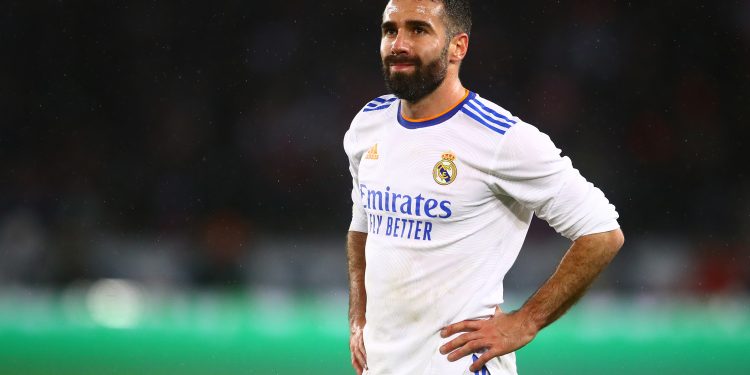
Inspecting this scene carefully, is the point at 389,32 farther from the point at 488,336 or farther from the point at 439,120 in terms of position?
the point at 488,336

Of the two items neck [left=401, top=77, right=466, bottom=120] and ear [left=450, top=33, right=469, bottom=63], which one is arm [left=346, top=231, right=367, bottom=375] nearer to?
neck [left=401, top=77, right=466, bottom=120]

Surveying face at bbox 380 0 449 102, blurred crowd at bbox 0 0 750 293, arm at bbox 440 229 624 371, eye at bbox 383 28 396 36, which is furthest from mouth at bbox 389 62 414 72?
blurred crowd at bbox 0 0 750 293

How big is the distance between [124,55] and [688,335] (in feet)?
29.2

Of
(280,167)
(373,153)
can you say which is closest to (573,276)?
(373,153)

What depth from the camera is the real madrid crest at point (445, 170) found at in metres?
3.18

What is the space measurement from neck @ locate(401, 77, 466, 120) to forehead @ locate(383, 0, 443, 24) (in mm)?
208

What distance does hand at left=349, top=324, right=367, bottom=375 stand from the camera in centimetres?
346

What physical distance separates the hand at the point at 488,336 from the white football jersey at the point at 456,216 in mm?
34

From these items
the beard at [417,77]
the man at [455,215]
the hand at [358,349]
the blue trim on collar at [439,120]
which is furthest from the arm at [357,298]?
the beard at [417,77]

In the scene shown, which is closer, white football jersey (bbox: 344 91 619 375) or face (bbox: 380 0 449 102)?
white football jersey (bbox: 344 91 619 375)

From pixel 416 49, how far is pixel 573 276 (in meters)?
0.85

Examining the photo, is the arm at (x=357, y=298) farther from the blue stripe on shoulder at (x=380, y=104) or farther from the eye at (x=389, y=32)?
the eye at (x=389, y=32)

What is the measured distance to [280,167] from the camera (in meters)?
12.0

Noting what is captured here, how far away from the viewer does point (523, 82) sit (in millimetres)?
12391
